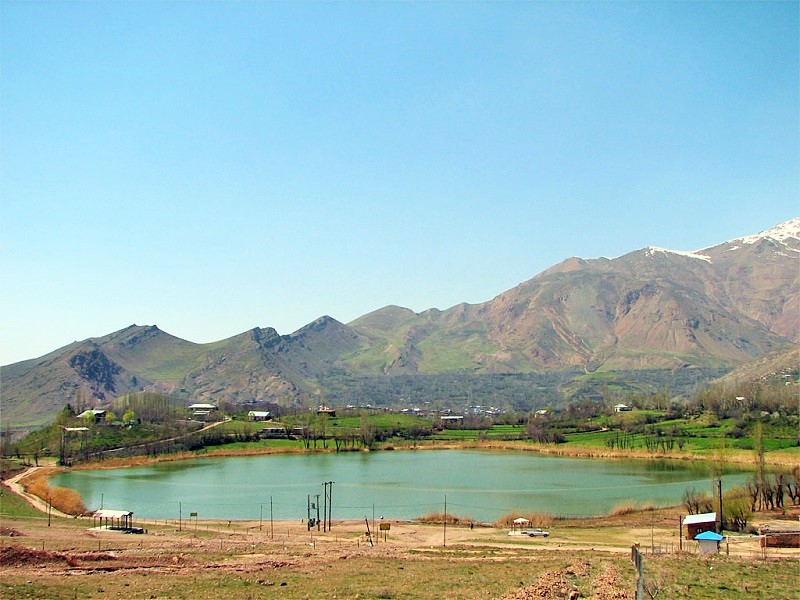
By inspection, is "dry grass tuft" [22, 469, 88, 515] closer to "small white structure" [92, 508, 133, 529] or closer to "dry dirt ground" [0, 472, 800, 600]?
"small white structure" [92, 508, 133, 529]

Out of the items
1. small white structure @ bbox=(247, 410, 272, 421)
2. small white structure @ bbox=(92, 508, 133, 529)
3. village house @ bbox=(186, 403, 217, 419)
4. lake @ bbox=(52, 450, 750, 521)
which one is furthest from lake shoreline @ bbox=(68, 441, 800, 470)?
small white structure @ bbox=(92, 508, 133, 529)

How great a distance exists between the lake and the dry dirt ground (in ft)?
48.6

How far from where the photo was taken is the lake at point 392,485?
63.0 meters

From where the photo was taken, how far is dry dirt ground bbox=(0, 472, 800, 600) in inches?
911

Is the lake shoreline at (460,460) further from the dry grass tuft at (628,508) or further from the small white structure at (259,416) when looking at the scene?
the small white structure at (259,416)

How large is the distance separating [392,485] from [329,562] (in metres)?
50.3

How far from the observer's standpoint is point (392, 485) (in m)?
80.2

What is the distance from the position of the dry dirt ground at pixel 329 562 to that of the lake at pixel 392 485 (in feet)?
48.6

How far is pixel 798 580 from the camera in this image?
25.2m

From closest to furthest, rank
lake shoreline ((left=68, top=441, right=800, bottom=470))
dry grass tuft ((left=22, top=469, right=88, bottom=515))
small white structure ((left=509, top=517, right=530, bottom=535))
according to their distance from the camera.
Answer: small white structure ((left=509, top=517, right=530, bottom=535)) < dry grass tuft ((left=22, top=469, right=88, bottom=515)) < lake shoreline ((left=68, top=441, right=800, bottom=470))

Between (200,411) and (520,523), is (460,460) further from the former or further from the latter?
(200,411)

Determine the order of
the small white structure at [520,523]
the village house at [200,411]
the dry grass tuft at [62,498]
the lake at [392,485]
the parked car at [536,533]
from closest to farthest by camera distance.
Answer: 1. the parked car at [536,533]
2. the small white structure at [520,523]
3. the dry grass tuft at [62,498]
4. the lake at [392,485]
5. the village house at [200,411]

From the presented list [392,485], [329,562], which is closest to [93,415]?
[392,485]

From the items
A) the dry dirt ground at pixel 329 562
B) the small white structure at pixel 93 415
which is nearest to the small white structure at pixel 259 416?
the small white structure at pixel 93 415
